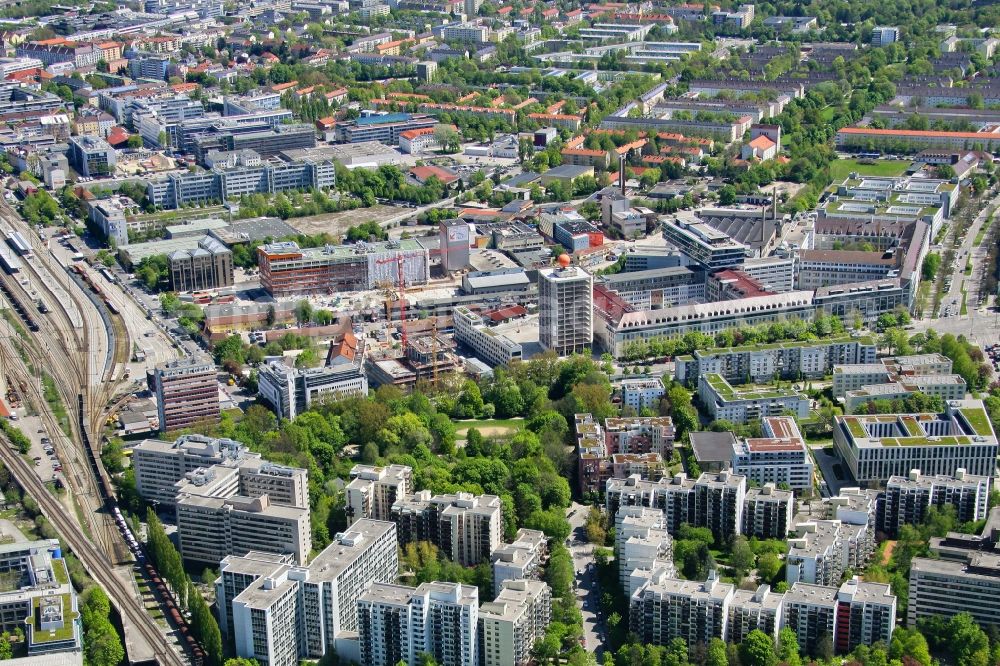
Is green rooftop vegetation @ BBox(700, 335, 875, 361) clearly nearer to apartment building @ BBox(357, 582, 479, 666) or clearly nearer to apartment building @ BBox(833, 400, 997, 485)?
apartment building @ BBox(833, 400, 997, 485)

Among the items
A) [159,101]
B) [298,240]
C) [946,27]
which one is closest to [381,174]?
[298,240]

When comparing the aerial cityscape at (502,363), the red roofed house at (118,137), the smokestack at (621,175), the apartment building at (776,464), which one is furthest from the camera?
the red roofed house at (118,137)

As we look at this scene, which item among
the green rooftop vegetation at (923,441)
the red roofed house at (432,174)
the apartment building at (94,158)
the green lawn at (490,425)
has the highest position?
the apartment building at (94,158)

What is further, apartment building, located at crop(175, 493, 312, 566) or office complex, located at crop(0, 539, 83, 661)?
apartment building, located at crop(175, 493, 312, 566)

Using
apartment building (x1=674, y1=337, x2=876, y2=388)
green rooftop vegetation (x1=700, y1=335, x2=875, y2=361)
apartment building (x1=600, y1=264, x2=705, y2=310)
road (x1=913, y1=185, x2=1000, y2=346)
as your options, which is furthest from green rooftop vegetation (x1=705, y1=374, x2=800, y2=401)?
road (x1=913, y1=185, x2=1000, y2=346)

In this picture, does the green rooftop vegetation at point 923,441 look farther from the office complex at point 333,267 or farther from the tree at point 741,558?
the office complex at point 333,267

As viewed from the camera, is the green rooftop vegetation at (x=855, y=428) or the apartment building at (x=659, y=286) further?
the apartment building at (x=659, y=286)

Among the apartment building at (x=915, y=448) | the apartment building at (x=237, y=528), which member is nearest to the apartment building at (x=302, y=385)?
the apartment building at (x=237, y=528)
